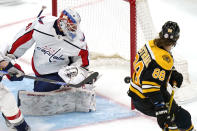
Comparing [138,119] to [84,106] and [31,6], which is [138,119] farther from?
[31,6]

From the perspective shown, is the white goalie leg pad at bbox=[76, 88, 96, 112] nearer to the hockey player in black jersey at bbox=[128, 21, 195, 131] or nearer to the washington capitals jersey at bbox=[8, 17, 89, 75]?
the washington capitals jersey at bbox=[8, 17, 89, 75]

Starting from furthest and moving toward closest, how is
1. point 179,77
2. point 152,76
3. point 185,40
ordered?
point 185,40
point 179,77
point 152,76

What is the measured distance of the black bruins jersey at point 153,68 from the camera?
2.38m

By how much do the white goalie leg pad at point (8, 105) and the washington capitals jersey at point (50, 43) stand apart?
448 millimetres

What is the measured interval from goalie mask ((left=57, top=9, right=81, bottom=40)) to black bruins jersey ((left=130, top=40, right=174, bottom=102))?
0.69 metres

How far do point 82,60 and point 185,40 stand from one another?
6.57 feet

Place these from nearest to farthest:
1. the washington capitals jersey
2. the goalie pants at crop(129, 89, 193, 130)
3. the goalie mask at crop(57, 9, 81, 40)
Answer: the goalie pants at crop(129, 89, 193, 130) → the goalie mask at crop(57, 9, 81, 40) → the washington capitals jersey

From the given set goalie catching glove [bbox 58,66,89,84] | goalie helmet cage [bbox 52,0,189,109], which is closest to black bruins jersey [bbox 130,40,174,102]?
goalie catching glove [bbox 58,66,89,84]

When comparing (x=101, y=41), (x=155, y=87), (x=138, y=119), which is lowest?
(x=138, y=119)

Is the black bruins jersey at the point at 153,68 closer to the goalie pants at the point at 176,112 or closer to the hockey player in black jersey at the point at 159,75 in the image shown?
the hockey player in black jersey at the point at 159,75

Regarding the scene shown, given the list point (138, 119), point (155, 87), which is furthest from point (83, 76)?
point (155, 87)

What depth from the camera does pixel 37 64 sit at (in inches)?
131

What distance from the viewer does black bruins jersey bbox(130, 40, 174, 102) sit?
7.80ft

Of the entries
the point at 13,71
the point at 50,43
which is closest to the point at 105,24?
the point at 50,43
